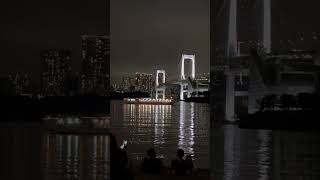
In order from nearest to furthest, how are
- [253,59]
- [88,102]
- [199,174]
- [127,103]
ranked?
[88,102]
[199,174]
[253,59]
[127,103]

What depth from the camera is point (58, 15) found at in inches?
83.1

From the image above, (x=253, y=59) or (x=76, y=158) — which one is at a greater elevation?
(x=253, y=59)

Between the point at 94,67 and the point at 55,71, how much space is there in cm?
15

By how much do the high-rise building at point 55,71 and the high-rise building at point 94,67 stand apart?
7 cm

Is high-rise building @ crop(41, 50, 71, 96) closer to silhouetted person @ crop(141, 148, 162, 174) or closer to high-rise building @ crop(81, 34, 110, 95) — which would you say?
high-rise building @ crop(81, 34, 110, 95)

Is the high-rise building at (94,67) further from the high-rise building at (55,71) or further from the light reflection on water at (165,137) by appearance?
the light reflection on water at (165,137)

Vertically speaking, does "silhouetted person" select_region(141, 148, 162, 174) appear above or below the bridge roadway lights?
below

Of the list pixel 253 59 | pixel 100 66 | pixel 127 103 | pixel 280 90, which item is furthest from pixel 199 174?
pixel 127 103

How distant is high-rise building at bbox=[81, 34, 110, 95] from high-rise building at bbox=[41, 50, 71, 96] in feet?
0.21

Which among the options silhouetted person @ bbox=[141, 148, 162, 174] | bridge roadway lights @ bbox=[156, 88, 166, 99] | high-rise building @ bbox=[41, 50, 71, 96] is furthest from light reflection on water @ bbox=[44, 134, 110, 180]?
bridge roadway lights @ bbox=[156, 88, 166, 99]

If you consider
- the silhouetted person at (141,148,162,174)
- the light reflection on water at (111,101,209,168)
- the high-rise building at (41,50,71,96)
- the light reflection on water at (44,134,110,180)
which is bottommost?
the light reflection on water at (111,101,209,168)

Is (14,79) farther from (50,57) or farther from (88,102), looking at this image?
(88,102)

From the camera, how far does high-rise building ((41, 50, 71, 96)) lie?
2150 mm

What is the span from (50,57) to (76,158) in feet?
10.5
